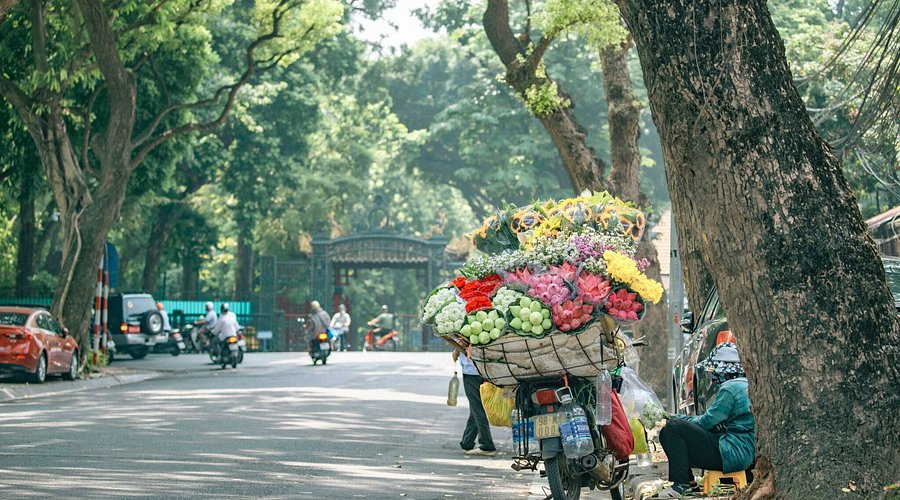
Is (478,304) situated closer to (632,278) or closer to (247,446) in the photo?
(632,278)

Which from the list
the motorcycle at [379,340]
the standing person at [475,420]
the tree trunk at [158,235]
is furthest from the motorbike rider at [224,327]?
the motorcycle at [379,340]

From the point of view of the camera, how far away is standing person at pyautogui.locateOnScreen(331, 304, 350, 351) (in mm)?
51031

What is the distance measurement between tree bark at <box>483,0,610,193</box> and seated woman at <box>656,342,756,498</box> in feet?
39.7

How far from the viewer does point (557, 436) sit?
9125mm

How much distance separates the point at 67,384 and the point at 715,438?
1873 centimetres

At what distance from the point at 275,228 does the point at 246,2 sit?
11520 mm

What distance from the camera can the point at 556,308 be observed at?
8.87 m

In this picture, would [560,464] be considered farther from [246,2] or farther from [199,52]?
[246,2]

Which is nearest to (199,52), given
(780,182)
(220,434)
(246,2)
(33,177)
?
(33,177)

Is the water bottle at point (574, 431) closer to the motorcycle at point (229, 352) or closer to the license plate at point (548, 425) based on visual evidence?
the license plate at point (548, 425)

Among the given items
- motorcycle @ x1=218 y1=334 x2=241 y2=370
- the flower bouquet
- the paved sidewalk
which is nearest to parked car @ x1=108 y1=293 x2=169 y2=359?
motorcycle @ x1=218 y1=334 x2=241 y2=370

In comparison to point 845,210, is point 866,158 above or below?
above

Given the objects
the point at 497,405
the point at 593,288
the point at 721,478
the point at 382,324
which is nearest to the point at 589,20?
the point at 497,405

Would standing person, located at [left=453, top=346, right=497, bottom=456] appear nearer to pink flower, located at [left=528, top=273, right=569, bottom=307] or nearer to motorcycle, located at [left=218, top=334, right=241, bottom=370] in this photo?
pink flower, located at [left=528, top=273, right=569, bottom=307]
